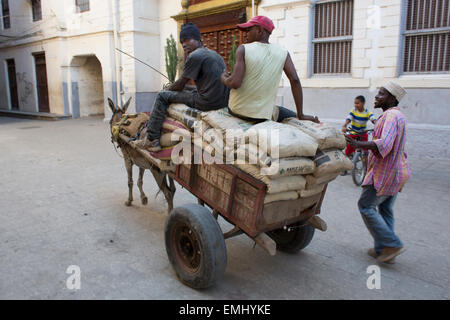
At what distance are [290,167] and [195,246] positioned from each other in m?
1.04

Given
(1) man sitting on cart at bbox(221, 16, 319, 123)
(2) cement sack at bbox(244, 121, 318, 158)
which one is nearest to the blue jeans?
(2) cement sack at bbox(244, 121, 318, 158)

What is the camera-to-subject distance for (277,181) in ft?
9.07

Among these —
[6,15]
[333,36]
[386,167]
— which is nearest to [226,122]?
[386,167]

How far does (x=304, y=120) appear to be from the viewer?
344cm

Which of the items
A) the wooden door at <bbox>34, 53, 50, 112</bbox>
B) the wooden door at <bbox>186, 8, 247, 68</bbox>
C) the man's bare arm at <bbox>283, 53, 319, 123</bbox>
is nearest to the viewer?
the man's bare arm at <bbox>283, 53, 319, 123</bbox>

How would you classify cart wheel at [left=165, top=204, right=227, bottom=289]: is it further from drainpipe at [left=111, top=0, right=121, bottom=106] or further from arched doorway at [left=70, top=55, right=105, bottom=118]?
arched doorway at [left=70, top=55, right=105, bottom=118]

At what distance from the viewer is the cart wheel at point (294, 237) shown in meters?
3.68

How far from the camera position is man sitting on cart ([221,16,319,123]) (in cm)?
307

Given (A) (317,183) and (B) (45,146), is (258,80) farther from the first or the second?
(B) (45,146)

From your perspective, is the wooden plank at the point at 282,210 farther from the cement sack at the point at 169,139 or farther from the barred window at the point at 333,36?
the barred window at the point at 333,36

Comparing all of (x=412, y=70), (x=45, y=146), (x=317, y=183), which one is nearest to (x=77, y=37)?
(x=45, y=146)

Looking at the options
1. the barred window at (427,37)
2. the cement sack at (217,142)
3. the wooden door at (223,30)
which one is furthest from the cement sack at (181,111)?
the wooden door at (223,30)

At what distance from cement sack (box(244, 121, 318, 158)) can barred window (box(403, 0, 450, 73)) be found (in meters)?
6.66
